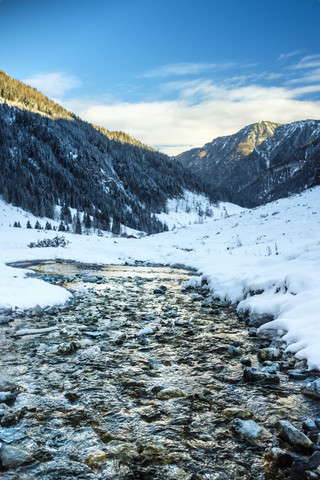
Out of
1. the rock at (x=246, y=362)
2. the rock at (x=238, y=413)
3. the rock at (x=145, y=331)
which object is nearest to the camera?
the rock at (x=238, y=413)

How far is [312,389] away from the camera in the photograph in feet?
15.1

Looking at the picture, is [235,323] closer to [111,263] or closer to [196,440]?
[196,440]

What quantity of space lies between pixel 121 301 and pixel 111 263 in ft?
54.0

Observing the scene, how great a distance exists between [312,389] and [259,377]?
2.91 ft

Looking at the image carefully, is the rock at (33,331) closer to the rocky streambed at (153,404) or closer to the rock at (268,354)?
the rocky streambed at (153,404)

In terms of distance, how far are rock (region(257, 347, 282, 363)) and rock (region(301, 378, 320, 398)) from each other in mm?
1267

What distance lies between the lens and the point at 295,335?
21.1 feet

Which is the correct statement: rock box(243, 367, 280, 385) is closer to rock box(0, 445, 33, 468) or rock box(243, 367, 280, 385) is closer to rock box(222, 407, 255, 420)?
rock box(222, 407, 255, 420)

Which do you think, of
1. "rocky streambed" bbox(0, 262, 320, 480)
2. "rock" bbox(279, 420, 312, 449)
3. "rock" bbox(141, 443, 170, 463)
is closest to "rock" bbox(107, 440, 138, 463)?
"rocky streambed" bbox(0, 262, 320, 480)

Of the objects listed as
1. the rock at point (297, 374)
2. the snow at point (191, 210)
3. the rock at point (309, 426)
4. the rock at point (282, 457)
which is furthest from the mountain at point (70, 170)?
the rock at point (282, 457)

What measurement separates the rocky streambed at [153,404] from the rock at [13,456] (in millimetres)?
11

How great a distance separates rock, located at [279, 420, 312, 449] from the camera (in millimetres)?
3461

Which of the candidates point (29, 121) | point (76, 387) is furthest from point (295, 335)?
point (29, 121)

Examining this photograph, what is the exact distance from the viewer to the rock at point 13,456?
10.5ft
